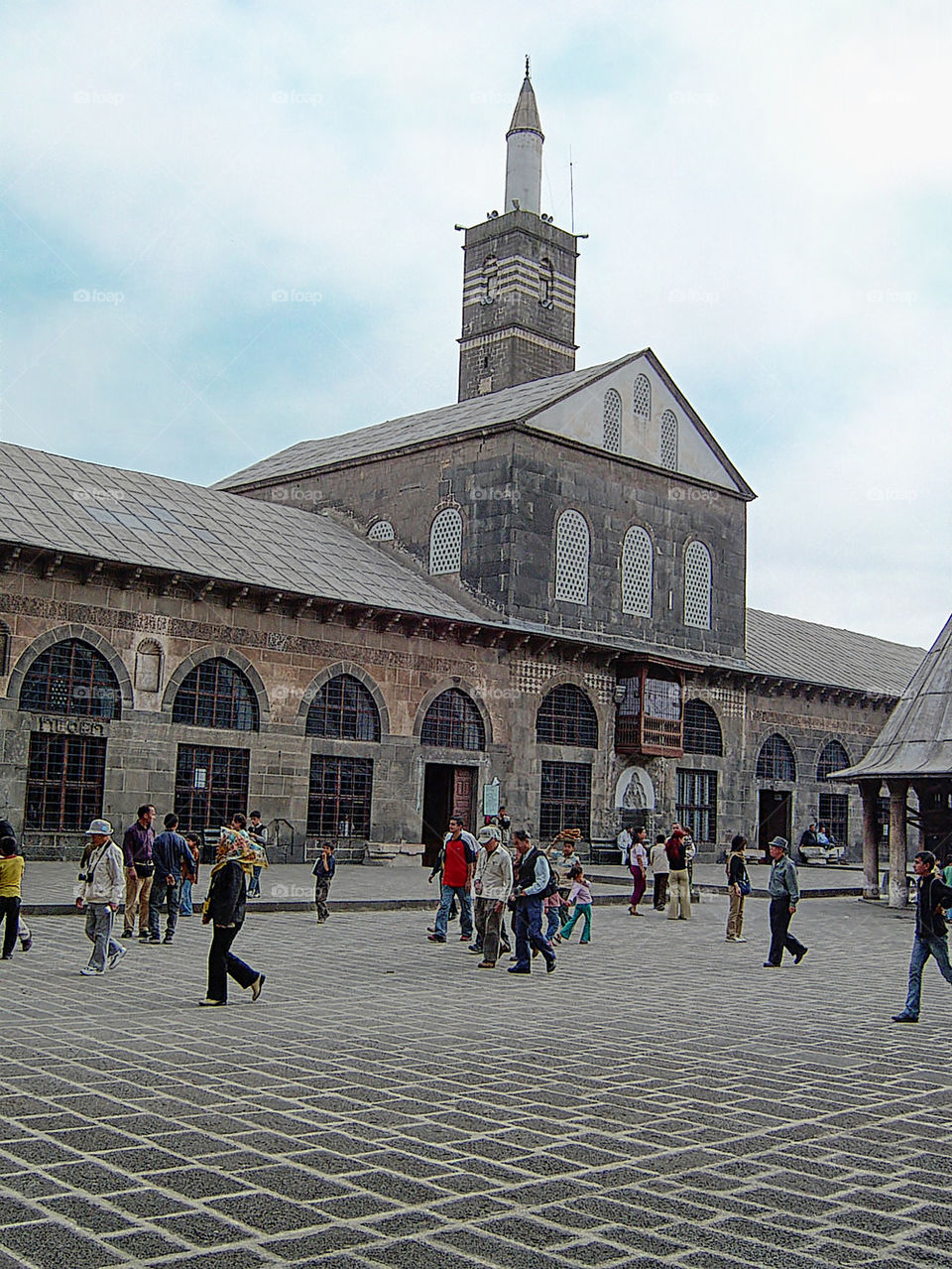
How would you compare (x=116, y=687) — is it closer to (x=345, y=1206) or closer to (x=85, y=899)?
(x=85, y=899)

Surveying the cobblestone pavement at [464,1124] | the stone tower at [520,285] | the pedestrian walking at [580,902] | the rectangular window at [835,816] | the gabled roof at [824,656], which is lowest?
the cobblestone pavement at [464,1124]

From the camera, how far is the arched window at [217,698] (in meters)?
25.9

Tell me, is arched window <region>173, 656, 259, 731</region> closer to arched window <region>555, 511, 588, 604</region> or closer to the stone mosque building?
the stone mosque building

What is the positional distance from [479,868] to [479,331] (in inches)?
1464

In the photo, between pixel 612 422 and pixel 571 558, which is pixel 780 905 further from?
pixel 612 422

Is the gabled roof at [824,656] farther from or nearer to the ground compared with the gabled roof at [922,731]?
farther from the ground

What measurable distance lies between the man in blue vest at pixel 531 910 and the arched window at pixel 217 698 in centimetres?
1387

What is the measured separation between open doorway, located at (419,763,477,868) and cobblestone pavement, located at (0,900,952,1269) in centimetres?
1793

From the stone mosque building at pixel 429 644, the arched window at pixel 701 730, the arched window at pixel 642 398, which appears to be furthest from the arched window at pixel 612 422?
the arched window at pixel 701 730

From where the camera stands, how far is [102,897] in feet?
39.5

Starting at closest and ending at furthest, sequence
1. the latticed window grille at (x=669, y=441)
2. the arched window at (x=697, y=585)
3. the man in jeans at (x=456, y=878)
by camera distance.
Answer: the man in jeans at (x=456, y=878) < the latticed window grille at (x=669, y=441) < the arched window at (x=697, y=585)

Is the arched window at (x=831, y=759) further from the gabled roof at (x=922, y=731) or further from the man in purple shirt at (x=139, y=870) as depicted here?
the man in purple shirt at (x=139, y=870)

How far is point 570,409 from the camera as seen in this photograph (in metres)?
33.7

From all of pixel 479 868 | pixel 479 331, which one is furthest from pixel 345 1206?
pixel 479 331
